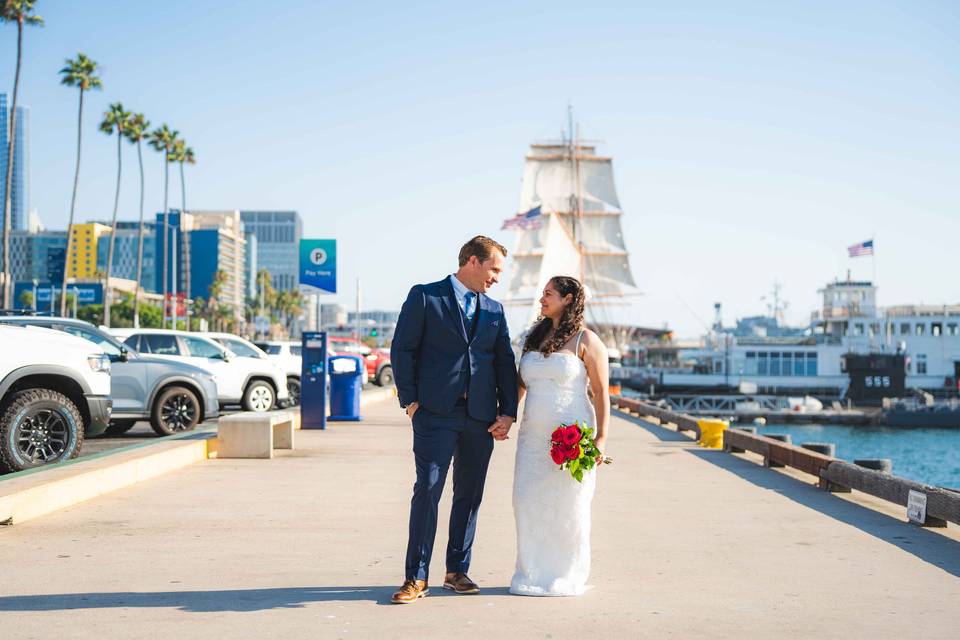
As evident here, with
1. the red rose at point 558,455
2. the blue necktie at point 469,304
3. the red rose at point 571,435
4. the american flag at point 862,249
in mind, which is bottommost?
the red rose at point 558,455

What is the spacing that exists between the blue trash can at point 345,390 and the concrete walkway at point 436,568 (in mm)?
10863

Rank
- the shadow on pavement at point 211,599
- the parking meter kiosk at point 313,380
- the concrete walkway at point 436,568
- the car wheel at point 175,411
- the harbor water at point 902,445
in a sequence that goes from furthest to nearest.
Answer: the harbor water at point 902,445 < the parking meter kiosk at point 313,380 < the car wheel at point 175,411 < the shadow on pavement at point 211,599 < the concrete walkway at point 436,568

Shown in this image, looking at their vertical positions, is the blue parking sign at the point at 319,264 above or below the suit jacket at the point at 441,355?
above

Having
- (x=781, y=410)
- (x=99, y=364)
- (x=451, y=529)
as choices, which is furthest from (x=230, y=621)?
(x=781, y=410)

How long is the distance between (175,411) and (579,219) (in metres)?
88.5

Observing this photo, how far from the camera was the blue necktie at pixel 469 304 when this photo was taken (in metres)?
6.50

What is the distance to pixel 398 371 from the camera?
6422 millimetres

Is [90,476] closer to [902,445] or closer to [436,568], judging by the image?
[436,568]

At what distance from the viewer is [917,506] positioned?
9648 millimetres

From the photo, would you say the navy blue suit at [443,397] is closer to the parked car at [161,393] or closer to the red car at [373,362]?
the parked car at [161,393]

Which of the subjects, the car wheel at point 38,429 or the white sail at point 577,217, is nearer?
the car wheel at point 38,429

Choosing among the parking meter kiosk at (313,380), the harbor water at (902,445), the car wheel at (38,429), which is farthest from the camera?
the harbor water at (902,445)

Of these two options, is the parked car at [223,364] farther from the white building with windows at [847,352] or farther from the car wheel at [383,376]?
the white building with windows at [847,352]

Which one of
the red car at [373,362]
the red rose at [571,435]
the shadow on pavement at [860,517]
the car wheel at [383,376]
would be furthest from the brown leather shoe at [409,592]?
the car wheel at [383,376]
